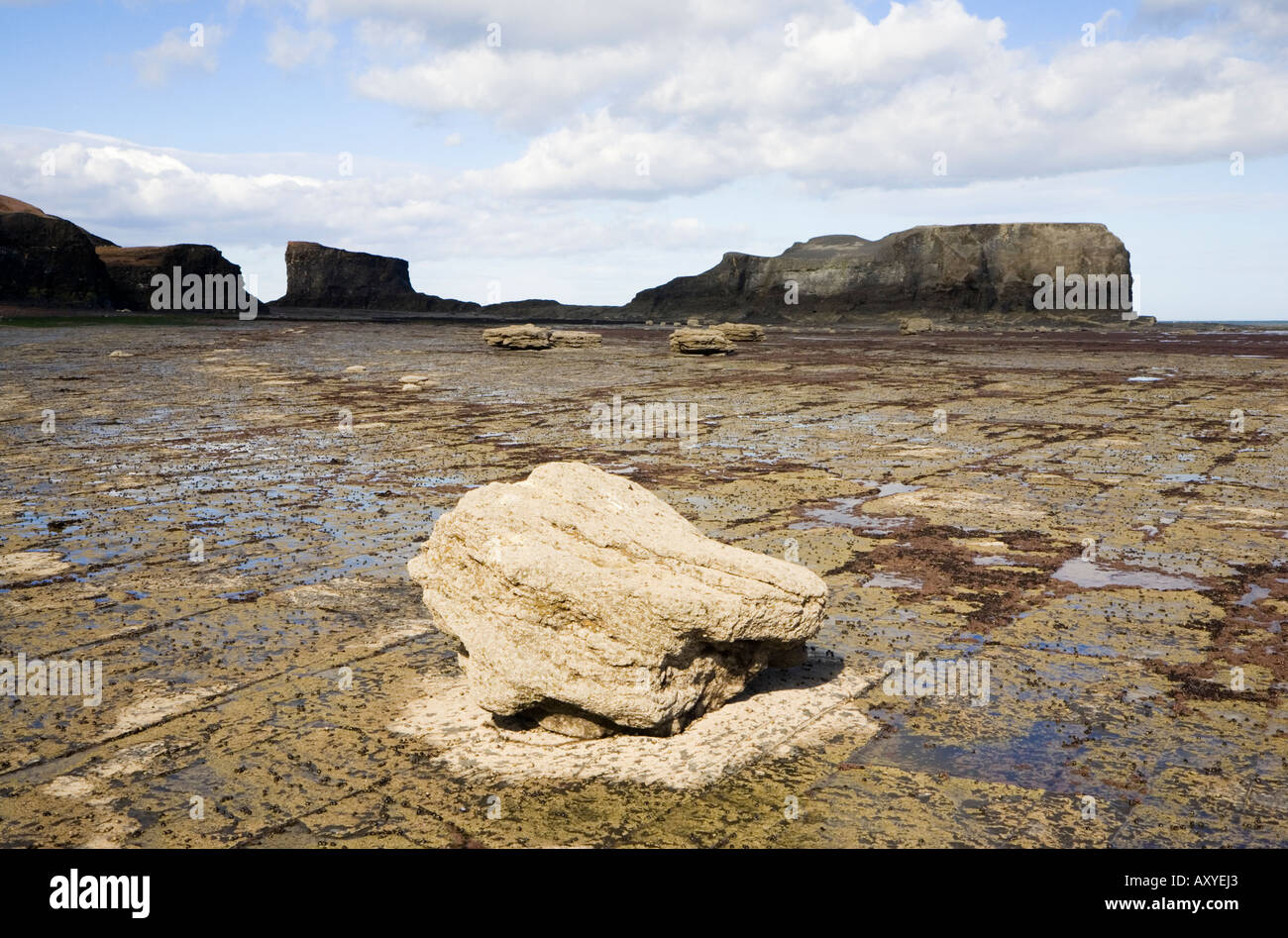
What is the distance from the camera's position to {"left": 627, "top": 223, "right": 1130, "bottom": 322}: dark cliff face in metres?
80.8

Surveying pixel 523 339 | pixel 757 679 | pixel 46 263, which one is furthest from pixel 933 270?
pixel 757 679

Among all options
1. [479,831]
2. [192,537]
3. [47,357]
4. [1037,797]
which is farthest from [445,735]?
[47,357]

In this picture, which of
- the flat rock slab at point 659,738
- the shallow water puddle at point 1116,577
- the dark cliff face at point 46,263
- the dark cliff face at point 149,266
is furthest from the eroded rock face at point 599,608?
the dark cliff face at point 149,266

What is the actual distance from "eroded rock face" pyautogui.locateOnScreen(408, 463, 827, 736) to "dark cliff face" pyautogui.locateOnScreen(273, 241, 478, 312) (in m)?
104

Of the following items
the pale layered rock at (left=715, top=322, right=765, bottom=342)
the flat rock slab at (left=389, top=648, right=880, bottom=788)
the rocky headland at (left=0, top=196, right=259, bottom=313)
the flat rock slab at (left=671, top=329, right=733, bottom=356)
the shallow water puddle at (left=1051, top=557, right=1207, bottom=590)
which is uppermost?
the rocky headland at (left=0, top=196, right=259, bottom=313)

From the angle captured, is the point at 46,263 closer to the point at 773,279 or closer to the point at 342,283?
the point at 342,283

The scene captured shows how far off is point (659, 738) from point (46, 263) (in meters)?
64.8

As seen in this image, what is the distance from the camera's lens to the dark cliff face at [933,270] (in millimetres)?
80750

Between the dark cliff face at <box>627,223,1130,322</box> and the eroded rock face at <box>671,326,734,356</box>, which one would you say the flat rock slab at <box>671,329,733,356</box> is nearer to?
the eroded rock face at <box>671,326,734,356</box>

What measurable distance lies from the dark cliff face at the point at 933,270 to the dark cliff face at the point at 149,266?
134 ft

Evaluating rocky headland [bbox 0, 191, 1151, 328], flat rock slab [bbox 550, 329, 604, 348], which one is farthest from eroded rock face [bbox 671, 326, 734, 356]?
rocky headland [bbox 0, 191, 1151, 328]

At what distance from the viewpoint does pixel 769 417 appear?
14656 millimetres
